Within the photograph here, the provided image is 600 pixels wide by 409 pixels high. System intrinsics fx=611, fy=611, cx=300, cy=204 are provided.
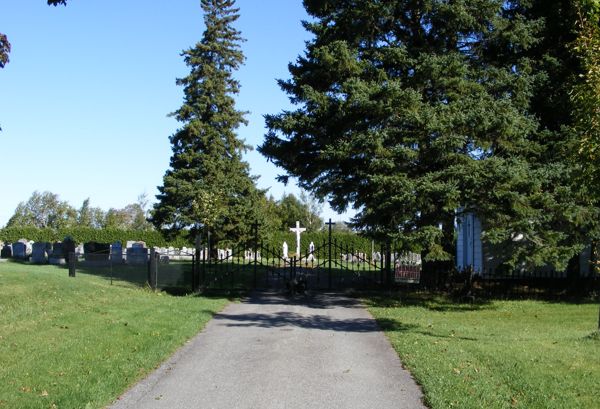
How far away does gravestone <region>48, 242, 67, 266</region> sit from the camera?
34.5 meters

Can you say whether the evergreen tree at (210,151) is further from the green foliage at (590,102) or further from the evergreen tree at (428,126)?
the green foliage at (590,102)

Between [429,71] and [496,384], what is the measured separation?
37.8 ft

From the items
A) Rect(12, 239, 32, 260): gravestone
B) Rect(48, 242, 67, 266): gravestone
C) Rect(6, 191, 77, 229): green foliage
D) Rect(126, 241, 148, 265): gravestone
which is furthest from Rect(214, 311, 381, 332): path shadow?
Rect(6, 191, 77, 229): green foliage

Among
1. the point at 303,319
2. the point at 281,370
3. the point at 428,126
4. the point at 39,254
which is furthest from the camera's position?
the point at 39,254

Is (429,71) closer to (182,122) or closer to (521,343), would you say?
(521,343)

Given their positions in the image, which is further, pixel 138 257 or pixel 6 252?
pixel 6 252

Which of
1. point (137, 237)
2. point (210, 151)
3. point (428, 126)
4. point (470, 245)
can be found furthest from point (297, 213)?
point (428, 126)

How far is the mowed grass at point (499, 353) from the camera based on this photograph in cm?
730

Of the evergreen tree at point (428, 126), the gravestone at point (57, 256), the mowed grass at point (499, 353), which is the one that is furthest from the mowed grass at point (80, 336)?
the gravestone at point (57, 256)

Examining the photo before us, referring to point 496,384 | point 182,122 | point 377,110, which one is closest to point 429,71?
point 377,110

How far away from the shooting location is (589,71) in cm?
985

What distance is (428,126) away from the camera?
639 inches

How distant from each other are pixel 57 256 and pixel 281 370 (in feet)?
96.4

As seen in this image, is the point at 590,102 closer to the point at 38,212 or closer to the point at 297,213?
the point at 297,213
